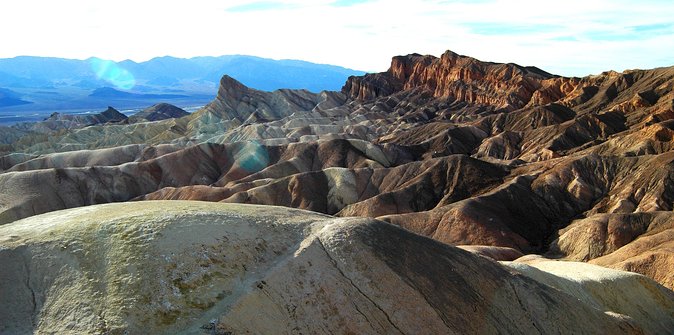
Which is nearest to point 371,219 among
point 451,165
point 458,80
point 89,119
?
point 451,165

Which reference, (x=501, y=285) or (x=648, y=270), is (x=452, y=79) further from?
(x=501, y=285)

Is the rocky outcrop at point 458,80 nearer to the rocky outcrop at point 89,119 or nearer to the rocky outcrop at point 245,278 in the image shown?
the rocky outcrop at point 89,119

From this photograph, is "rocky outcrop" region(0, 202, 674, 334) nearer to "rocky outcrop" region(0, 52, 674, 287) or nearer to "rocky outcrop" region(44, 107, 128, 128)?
"rocky outcrop" region(0, 52, 674, 287)

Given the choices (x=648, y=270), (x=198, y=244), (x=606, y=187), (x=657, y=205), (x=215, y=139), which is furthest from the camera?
(x=215, y=139)

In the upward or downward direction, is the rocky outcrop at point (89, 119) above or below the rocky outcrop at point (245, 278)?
below

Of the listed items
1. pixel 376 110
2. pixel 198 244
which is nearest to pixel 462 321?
pixel 198 244

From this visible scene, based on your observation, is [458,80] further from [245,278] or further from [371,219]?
[245,278]

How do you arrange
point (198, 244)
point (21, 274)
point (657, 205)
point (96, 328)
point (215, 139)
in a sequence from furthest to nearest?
point (215, 139)
point (657, 205)
point (198, 244)
point (21, 274)
point (96, 328)

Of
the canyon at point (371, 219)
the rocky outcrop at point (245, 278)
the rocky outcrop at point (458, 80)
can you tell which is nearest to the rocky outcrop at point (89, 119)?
the canyon at point (371, 219)
